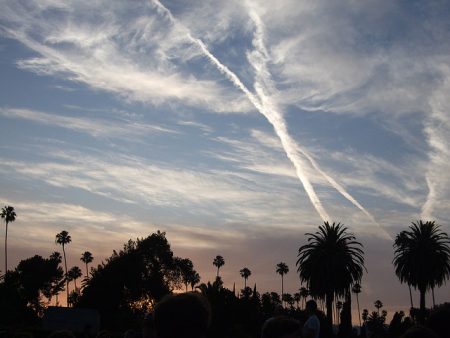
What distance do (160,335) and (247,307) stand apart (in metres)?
57.8

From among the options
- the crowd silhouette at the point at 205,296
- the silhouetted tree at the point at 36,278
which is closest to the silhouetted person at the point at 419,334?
the crowd silhouette at the point at 205,296

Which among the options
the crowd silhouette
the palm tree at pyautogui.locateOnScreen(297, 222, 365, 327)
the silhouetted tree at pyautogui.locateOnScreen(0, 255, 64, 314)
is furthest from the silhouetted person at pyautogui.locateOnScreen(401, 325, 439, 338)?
the silhouetted tree at pyautogui.locateOnScreen(0, 255, 64, 314)

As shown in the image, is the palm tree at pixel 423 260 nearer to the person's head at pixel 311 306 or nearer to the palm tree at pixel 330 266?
the palm tree at pixel 330 266

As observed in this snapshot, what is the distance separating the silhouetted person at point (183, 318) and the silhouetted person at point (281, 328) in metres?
1.60

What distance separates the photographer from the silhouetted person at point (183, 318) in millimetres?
2967

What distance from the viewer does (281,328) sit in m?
4.49

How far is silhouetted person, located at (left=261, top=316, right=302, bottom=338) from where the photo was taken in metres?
4.48

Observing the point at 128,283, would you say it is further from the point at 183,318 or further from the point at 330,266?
the point at 183,318

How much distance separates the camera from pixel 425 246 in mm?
63094

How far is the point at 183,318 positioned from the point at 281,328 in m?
1.76

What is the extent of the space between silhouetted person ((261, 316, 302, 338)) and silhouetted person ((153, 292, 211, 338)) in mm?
1595

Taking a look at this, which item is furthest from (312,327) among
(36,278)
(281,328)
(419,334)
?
(36,278)

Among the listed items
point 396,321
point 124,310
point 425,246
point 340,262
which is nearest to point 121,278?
point 124,310

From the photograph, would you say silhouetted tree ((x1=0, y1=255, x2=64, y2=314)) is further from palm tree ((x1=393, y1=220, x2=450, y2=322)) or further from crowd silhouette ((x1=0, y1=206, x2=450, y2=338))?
palm tree ((x1=393, y1=220, x2=450, y2=322))
